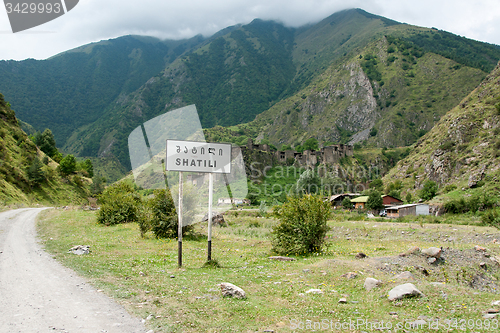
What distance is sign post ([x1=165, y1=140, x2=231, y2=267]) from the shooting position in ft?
32.1

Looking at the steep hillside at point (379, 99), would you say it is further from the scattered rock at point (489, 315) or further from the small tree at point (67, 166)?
the scattered rock at point (489, 315)

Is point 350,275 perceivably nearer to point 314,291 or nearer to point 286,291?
point 314,291

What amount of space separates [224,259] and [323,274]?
4.86m

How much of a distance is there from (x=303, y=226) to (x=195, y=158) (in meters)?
6.80

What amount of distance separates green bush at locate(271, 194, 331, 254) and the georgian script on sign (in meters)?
5.50

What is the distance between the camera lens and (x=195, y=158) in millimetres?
10078

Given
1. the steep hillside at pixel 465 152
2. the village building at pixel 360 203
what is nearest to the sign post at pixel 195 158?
the steep hillside at pixel 465 152

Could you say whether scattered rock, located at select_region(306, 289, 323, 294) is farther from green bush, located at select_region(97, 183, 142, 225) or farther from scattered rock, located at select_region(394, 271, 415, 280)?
green bush, located at select_region(97, 183, 142, 225)

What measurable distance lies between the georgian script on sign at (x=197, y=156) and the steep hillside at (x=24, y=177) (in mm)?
34434

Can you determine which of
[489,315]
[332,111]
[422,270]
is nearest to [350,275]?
[422,270]

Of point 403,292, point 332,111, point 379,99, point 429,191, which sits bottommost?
point 429,191

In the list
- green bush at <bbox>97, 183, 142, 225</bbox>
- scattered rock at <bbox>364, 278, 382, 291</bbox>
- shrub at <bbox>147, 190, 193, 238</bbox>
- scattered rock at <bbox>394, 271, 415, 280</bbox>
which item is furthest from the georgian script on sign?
green bush at <bbox>97, 183, 142, 225</bbox>

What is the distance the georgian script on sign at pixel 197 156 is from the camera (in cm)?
978

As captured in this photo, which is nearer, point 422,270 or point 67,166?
point 422,270
